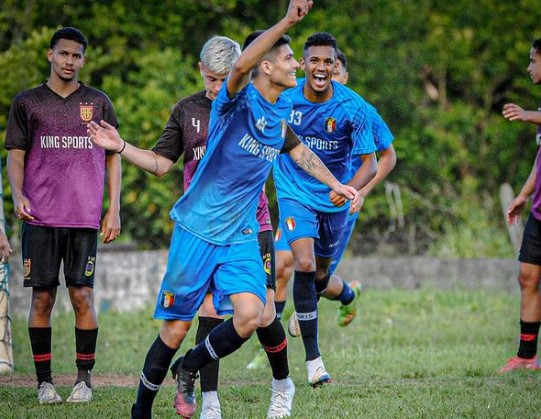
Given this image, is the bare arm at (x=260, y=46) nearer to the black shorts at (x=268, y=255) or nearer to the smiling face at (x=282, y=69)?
the smiling face at (x=282, y=69)

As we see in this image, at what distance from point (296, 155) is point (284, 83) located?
0.63 m

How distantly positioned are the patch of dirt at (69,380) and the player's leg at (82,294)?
2.30 feet

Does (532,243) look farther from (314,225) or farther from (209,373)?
(209,373)

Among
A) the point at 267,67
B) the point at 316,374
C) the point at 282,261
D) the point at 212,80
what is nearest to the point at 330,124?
the point at 282,261

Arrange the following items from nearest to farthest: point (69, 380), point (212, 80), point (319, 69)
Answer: point (212, 80)
point (319, 69)
point (69, 380)

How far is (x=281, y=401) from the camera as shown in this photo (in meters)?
7.06

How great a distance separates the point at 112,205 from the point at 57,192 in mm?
393

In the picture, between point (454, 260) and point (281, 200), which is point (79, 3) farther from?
point (281, 200)

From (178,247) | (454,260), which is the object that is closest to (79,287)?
(178,247)

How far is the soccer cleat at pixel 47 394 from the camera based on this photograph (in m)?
7.51

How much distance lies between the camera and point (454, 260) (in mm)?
14820

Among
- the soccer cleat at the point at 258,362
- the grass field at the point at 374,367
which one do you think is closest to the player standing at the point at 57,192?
the grass field at the point at 374,367

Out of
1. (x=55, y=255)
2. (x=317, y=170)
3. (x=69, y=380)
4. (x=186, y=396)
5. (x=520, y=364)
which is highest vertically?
(x=317, y=170)

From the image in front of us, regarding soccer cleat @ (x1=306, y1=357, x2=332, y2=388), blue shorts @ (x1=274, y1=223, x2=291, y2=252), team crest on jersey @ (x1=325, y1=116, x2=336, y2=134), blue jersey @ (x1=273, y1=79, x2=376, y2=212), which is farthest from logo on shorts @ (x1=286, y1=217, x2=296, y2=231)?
soccer cleat @ (x1=306, y1=357, x2=332, y2=388)
